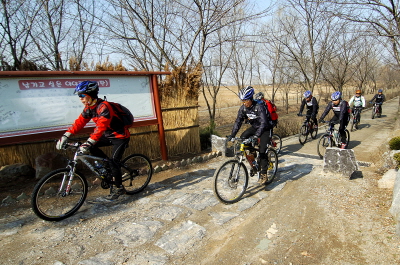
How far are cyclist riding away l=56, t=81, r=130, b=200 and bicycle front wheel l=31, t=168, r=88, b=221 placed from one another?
442 mm

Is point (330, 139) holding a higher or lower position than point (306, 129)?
lower

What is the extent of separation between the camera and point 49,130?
527 cm

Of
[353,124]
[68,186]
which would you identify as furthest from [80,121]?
[353,124]

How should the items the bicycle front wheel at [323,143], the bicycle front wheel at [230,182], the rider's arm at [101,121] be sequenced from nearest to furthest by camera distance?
the rider's arm at [101,121]
the bicycle front wheel at [230,182]
the bicycle front wheel at [323,143]

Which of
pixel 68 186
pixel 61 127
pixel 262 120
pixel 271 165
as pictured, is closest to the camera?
pixel 68 186

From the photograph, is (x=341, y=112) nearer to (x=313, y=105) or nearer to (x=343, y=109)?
(x=343, y=109)

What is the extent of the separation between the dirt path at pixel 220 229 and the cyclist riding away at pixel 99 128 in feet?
2.27

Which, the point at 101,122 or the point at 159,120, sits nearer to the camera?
the point at 101,122

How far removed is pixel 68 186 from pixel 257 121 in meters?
3.38

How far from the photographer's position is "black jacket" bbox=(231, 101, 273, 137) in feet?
14.3

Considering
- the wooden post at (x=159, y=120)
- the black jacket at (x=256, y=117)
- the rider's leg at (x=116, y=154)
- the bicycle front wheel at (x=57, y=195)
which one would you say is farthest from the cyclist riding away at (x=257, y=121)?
the bicycle front wheel at (x=57, y=195)

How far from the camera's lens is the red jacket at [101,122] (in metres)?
3.78

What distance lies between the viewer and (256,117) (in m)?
4.50

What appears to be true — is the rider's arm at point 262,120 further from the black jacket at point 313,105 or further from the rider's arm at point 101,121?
the black jacket at point 313,105
